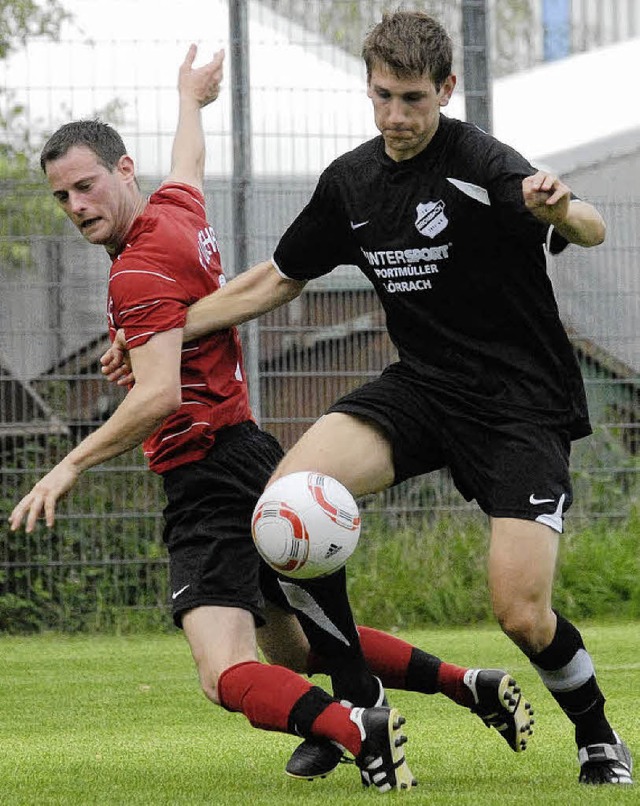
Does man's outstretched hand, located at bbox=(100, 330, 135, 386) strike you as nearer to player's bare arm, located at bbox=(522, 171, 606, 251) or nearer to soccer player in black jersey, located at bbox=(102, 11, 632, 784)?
soccer player in black jersey, located at bbox=(102, 11, 632, 784)

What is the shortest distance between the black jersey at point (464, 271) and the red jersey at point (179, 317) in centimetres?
51

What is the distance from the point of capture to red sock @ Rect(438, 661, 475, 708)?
526 centimetres

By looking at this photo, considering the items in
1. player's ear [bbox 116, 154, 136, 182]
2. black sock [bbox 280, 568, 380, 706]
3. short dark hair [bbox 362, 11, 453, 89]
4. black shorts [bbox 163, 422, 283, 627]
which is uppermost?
short dark hair [bbox 362, 11, 453, 89]

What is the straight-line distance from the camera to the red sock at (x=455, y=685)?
526 centimetres

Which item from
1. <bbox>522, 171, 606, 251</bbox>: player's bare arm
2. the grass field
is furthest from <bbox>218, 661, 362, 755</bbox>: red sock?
<bbox>522, 171, 606, 251</bbox>: player's bare arm

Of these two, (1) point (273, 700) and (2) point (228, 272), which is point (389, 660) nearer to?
(1) point (273, 700)

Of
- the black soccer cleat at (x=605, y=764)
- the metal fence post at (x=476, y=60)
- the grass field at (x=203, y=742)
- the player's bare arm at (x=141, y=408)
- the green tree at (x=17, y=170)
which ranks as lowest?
the grass field at (x=203, y=742)

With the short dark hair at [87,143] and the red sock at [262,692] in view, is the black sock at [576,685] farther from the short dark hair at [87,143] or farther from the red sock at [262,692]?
the short dark hair at [87,143]

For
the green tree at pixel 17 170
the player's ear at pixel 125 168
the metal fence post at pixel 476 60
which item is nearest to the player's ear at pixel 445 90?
the player's ear at pixel 125 168

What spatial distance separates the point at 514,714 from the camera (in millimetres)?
5176

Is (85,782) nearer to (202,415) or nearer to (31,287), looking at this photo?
(202,415)

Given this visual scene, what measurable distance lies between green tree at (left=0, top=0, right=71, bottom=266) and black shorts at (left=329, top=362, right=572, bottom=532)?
534 cm

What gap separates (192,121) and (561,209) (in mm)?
1998

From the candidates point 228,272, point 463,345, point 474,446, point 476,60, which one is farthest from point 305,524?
point 476,60
